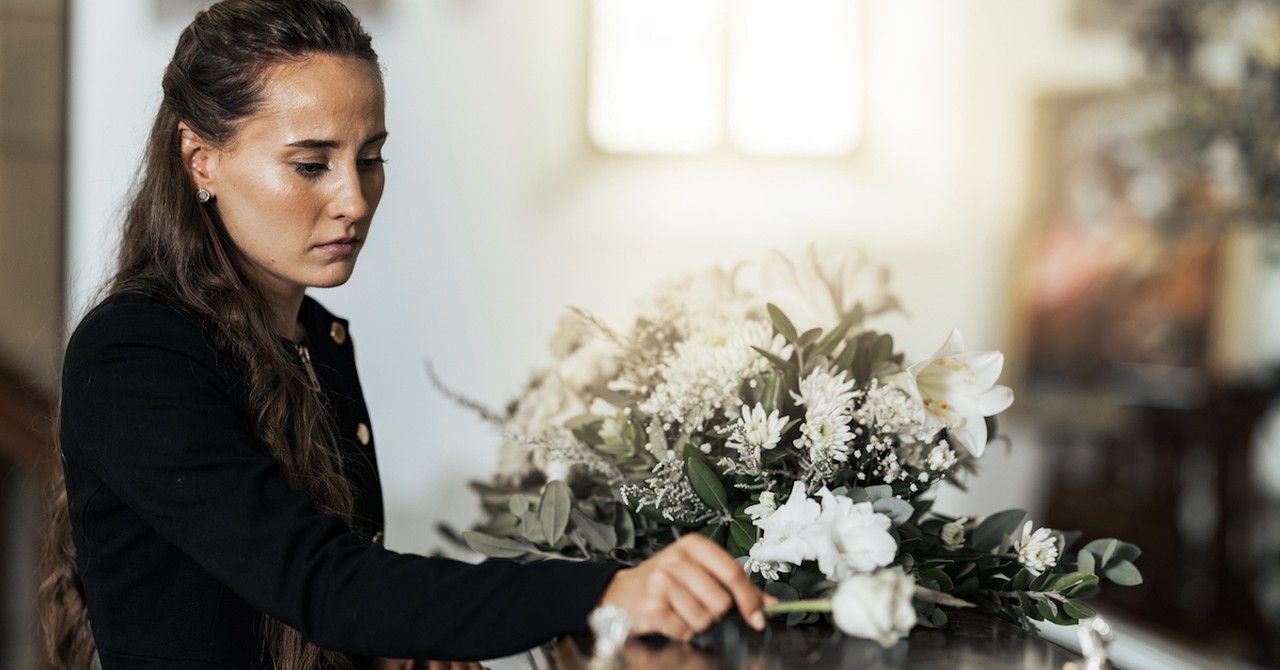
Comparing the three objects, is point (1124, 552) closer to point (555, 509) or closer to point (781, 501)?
point (781, 501)

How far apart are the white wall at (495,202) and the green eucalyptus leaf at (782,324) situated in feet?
4.06

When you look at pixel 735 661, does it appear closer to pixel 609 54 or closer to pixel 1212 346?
pixel 609 54

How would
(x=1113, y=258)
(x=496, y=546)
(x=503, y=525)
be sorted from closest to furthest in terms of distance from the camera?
(x=496, y=546), (x=503, y=525), (x=1113, y=258)

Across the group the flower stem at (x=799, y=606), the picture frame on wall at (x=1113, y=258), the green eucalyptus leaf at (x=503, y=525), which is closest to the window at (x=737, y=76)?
the picture frame on wall at (x=1113, y=258)

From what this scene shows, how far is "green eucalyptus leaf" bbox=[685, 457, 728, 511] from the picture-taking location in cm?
121

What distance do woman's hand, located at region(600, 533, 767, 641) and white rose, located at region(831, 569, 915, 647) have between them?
74 mm

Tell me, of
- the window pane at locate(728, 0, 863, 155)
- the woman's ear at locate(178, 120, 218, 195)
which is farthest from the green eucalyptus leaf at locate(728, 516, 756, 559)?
the window pane at locate(728, 0, 863, 155)

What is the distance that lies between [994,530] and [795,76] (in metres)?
2.33

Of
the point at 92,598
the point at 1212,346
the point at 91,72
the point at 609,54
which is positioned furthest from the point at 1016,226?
the point at 92,598

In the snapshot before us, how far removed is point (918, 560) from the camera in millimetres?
1229

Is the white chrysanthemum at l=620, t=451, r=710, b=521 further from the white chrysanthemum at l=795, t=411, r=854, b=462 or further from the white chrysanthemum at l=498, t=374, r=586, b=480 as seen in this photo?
the white chrysanthemum at l=498, t=374, r=586, b=480

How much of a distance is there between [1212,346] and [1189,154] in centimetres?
83

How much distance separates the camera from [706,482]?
1208 mm

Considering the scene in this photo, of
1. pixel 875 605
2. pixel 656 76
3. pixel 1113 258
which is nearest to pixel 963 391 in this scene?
pixel 875 605
